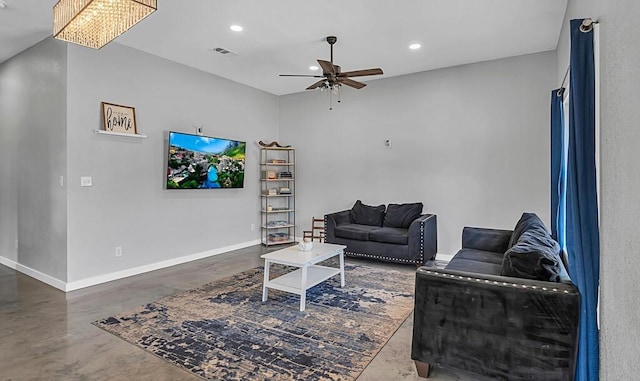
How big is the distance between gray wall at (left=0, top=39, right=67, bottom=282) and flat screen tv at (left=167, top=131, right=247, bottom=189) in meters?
1.32

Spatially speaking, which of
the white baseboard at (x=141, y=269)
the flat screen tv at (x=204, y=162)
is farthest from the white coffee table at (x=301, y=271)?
the flat screen tv at (x=204, y=162)

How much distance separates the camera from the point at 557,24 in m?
3.93

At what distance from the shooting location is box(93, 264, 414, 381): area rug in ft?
8.00

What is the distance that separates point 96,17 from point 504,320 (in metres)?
3.19

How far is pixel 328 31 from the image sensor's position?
408cm

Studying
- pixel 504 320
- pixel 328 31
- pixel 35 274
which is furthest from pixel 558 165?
pixel 35 274

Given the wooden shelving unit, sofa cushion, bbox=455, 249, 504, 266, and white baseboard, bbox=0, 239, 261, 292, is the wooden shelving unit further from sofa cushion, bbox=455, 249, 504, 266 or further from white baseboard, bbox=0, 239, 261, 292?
sofa cushion, bbox=455, 249, 504, 266

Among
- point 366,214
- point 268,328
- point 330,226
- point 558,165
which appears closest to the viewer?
point 268,328

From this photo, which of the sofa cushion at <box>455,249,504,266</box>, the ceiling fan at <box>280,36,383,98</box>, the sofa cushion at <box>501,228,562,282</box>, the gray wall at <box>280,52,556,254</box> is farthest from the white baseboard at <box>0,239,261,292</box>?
the sofa cushion at <box>501,228,562,282</box>

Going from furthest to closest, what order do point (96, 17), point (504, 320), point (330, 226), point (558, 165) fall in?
1. point (330, 226)
2. point (558, 165)
3. point (96, 17)
4. point (504, 320)

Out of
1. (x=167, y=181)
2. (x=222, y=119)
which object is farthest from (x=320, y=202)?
Answer: (x=167, y=181)

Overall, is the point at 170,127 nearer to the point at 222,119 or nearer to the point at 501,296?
the point at 222,119

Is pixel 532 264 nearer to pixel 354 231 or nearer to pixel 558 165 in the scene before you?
pixel 558 165

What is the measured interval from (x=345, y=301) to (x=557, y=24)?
3.87 meters
